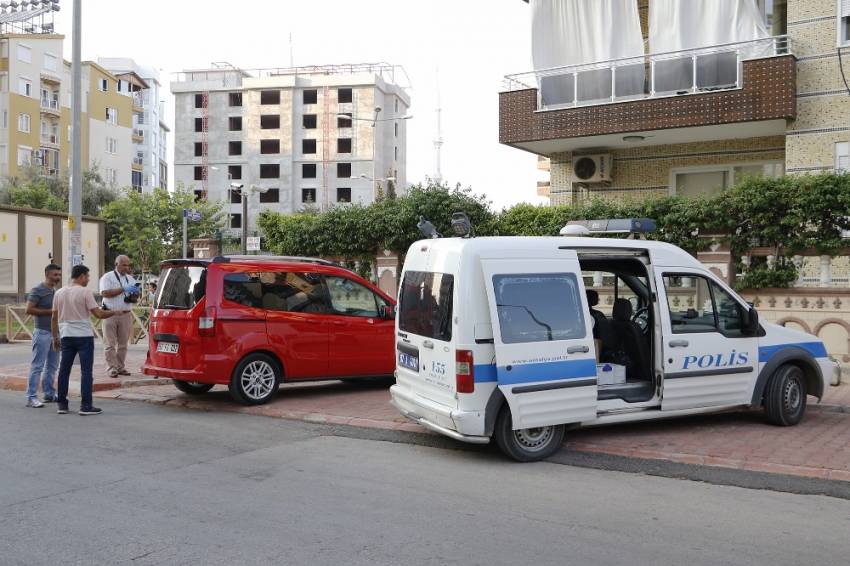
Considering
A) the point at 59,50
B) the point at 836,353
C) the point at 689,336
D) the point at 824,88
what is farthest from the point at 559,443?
the point at 59,50

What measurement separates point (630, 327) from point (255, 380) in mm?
4833

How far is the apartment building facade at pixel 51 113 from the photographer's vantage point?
214 feet

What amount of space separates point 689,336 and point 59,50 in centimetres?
7436

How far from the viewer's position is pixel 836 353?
12414mm

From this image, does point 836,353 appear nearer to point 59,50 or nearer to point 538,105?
point 538,105

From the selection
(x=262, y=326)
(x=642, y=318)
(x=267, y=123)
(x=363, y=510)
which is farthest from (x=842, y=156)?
(x=267, y=123)

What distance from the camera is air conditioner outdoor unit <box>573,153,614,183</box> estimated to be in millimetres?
20016

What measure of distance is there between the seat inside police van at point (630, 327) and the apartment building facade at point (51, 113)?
59.3 m

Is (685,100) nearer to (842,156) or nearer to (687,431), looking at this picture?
(842,156)

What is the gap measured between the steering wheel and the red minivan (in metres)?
3.88

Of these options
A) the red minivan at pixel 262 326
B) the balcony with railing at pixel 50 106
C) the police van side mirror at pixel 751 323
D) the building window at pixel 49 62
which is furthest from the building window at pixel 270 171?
the police van side mirror at pixel 751 323

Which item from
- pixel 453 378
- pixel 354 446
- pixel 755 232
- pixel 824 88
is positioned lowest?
→ pixel 354 446

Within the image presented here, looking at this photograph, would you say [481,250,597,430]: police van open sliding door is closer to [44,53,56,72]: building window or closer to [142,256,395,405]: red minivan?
[142,256,395,405]: red minivan

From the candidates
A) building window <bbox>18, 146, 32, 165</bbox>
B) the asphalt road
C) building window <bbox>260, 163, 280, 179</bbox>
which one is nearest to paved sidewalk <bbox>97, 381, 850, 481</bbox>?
the asphalt road
